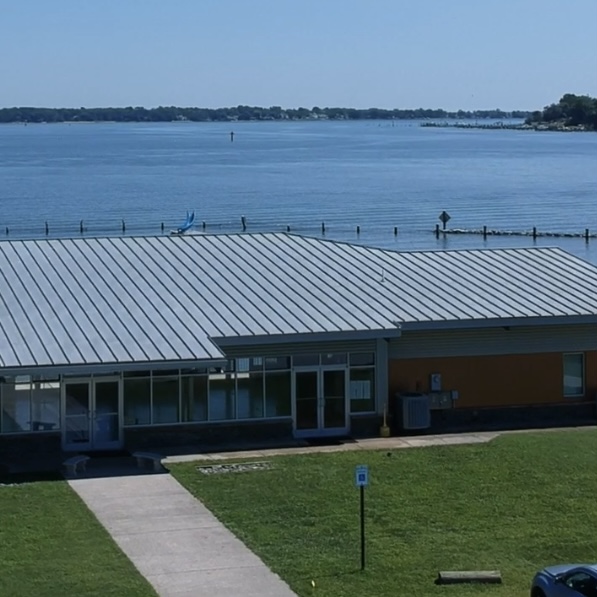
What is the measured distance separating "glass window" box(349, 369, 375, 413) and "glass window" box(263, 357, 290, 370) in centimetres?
173

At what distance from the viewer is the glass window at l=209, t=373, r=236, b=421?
31.3 m

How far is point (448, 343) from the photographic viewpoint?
3353 centimetres

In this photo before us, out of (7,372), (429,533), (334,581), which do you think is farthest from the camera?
(7,372)

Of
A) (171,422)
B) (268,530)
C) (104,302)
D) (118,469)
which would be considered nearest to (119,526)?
(268,530)

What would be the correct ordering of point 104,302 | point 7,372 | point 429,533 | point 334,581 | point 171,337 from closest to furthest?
point 334,581 → point 429,533 → point 7,372 → point 171,337 → point 104,302

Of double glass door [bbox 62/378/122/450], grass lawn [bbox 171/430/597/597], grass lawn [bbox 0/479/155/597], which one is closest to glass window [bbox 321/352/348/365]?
grass lawn [bbox 171/430/597/597]

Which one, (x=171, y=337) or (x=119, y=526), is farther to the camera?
(x=171, y=337)

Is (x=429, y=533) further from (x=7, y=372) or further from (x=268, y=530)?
(x=7, y=372)

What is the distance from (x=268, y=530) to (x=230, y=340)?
323 inches

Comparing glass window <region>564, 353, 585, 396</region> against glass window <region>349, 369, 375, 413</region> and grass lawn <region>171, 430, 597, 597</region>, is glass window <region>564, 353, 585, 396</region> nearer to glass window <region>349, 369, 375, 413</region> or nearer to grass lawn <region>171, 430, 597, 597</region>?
grass lawn <region>171, 430, 597, 597</region>

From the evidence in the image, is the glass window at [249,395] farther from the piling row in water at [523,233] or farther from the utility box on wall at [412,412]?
the piling row in water at [523,233]

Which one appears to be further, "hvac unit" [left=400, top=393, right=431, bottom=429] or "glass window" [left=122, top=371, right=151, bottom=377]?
"hvac unit" [left=400, top=393, right=431, bottom=429]

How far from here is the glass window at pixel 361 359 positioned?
107 ft

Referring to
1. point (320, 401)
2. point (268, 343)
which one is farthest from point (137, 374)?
point (320, 401)
